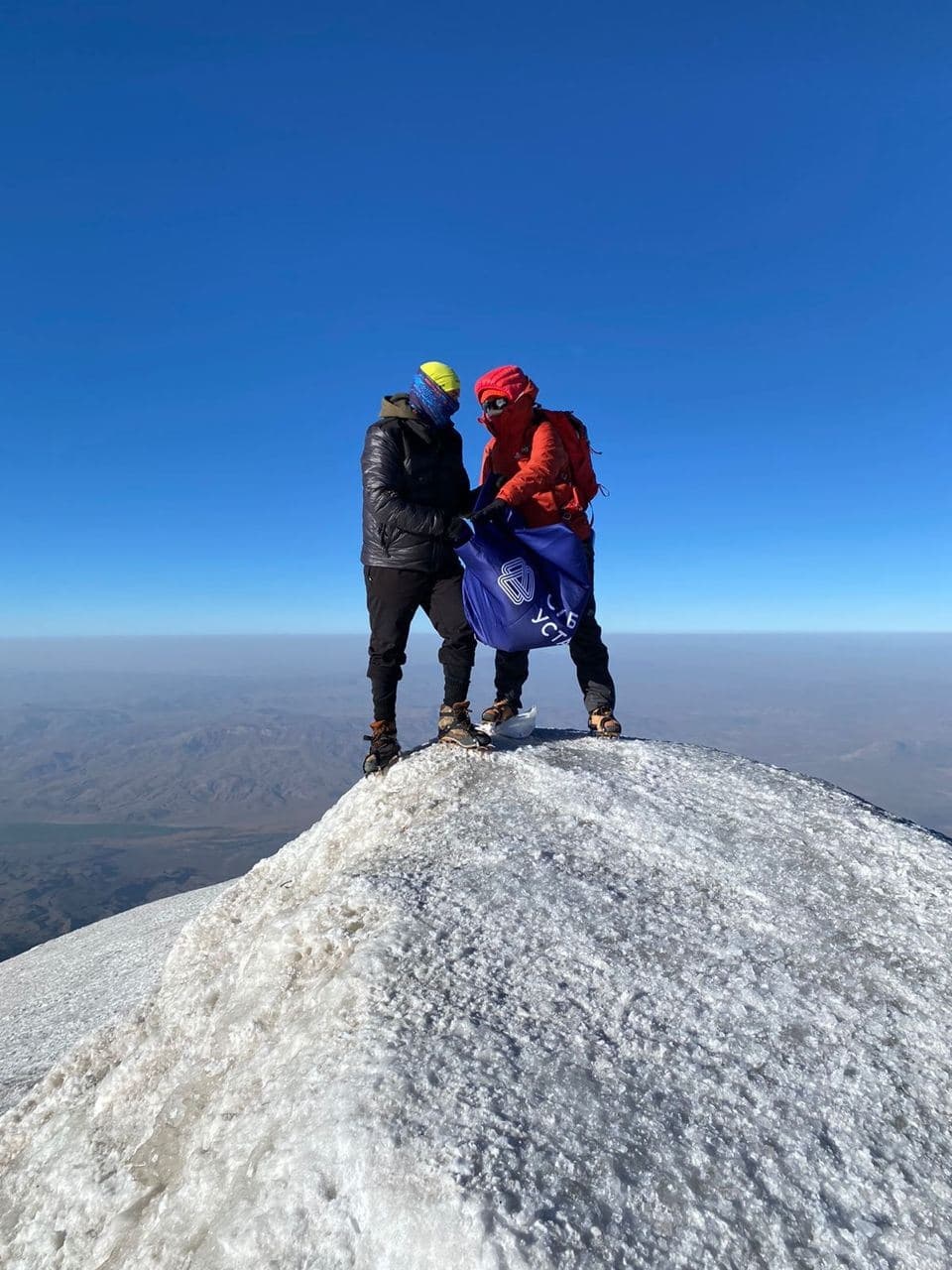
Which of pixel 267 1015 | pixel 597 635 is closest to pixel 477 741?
pixel 597 635

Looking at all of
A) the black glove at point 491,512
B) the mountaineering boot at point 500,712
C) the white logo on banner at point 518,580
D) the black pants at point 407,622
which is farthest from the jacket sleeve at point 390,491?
the mountaineering boot at point 500,712

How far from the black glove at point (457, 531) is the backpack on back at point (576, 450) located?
137 centimetres

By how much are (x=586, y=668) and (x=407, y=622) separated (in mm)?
2485

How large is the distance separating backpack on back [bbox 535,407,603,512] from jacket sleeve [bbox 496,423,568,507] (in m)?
0.28

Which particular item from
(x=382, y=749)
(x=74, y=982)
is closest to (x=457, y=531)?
(x=382, y=749)

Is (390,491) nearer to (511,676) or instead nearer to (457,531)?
(457,531)

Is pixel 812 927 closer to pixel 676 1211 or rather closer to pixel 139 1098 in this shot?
pixel 676 1211

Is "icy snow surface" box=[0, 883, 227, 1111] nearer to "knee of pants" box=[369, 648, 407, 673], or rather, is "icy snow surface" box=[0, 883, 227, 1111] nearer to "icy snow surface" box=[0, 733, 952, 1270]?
"knee of pants" box=[369, 648, 407, 673]

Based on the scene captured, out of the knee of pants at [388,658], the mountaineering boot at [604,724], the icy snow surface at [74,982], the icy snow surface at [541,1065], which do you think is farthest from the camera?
the icy snow surface at [74,982]

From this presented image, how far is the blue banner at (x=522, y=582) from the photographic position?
704 cm

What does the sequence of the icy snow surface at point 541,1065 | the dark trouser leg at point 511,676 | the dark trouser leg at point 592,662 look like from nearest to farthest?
the icy snow surface at point 541,1065 → the dark trouser leg at point 592,662 → the dark trouser leg at point 511,676

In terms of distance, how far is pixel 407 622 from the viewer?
7355mm

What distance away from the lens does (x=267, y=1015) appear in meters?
4.30

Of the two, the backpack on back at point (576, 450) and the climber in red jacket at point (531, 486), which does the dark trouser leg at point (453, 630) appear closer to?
the climber in red jacket at point (531, 486)
